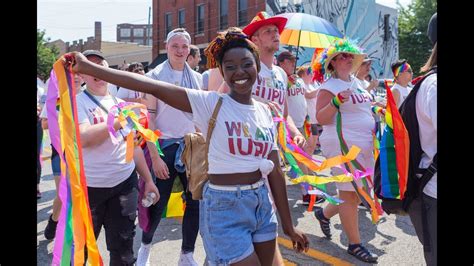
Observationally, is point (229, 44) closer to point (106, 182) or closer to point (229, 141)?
point (229, 141)

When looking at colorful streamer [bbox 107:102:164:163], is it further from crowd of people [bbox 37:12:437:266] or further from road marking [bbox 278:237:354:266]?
road marking [bbox 278:237:354:266]

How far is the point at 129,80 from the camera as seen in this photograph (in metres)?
2.35

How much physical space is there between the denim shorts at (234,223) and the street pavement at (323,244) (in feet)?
5.60

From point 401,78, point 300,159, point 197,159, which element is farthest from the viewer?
point 401,78

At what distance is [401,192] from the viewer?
8.63ft

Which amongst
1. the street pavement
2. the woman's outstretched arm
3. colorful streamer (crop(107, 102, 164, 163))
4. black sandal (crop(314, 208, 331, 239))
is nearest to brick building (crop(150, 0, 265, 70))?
the street pavement

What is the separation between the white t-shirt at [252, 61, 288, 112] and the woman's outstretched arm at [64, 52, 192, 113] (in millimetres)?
1092

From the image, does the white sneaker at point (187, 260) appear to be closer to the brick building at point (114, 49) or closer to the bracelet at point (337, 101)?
the bracelet at point (337, 101)

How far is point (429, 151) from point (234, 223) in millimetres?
1154

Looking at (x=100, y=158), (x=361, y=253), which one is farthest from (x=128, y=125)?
(x=361, y=253)

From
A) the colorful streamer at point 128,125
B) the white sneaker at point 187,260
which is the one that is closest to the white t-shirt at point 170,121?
the colorful streamer at point 128,125

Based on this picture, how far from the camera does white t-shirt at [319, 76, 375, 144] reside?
4324 millimetres
